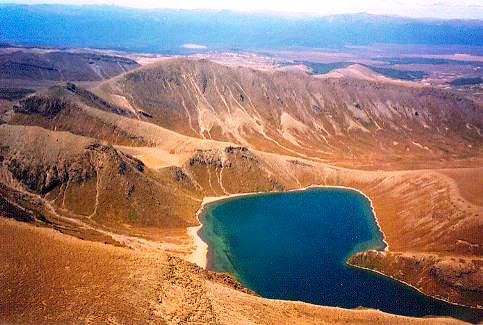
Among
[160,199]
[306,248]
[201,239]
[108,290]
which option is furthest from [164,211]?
[108,290]

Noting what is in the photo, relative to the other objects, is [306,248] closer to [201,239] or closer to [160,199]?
[201,239]

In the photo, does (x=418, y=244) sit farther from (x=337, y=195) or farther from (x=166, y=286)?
(x=166, y=286)

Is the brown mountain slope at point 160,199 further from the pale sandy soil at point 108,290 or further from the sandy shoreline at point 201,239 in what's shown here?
the pale sandy soil at point 108,290

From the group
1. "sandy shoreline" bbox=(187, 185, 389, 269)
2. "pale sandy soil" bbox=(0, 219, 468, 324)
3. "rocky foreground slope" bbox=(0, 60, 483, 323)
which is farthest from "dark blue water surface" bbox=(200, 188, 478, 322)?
"pale sandy soil" bbox=(0, 219, 468, 324)

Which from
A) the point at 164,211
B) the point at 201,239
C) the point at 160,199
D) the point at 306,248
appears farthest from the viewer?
the point at 160,199

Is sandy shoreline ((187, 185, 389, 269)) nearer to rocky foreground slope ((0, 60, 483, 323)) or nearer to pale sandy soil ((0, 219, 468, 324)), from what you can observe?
rocky foreground slope ((0, 60, 483, 323))

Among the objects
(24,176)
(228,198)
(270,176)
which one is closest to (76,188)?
(24,176)

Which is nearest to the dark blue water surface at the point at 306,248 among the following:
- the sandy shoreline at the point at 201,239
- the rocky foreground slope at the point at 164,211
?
the sandy shoreline at the point at 201,239

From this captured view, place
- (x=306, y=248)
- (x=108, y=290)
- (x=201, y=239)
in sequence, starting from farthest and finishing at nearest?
(x=201, y=239)
(x=306, y=248)
(x=108, y=290)
